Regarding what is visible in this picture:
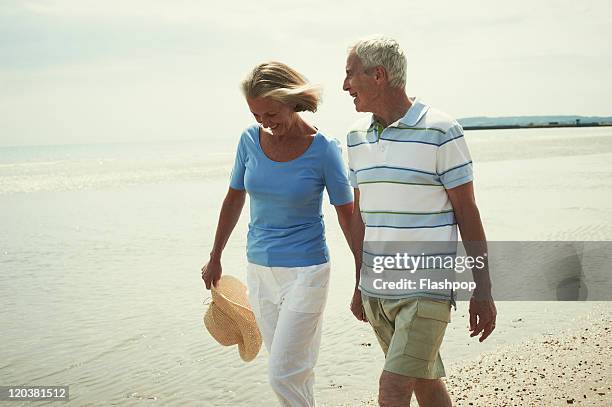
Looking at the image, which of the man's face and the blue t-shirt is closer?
the man's face

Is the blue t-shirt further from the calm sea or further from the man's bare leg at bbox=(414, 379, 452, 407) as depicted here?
the calm sea

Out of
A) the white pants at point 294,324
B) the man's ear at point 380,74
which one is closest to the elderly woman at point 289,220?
the white pants at point 294,324

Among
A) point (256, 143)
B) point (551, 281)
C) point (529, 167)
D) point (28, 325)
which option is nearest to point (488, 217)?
point (551, 281)

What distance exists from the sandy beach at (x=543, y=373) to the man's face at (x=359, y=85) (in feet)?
7.58

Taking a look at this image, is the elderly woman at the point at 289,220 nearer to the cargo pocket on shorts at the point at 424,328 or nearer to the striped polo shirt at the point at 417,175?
the striped polo shirt at the point at 417,175

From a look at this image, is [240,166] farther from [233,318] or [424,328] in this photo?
[424,328]

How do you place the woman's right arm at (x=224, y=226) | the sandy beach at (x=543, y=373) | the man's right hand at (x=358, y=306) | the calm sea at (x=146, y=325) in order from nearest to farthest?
the man's right hand at (x=358, y=306) → the woman's right arm at (x=224, y=226) → the sandy beach at (x=543, y=373) → the calm sea at (x=146, y=325)

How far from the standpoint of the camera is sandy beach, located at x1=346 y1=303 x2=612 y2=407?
4840 millimetres

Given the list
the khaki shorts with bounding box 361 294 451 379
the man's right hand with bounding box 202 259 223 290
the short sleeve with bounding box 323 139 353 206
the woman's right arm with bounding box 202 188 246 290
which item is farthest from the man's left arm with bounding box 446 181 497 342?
the man's right hand with bounding box 202 259 223 290

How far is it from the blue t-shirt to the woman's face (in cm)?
15

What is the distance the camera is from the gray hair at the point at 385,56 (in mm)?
3152

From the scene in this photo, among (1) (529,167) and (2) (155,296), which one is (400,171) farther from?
(1) (529,167)

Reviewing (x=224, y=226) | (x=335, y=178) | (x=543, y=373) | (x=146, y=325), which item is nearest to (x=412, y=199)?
(x=335, y=178)

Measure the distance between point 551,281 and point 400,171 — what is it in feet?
18.6
